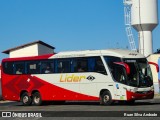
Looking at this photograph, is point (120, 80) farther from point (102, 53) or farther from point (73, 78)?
point (73, 78)

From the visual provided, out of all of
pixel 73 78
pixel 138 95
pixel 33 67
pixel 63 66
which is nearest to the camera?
pixel 138 95

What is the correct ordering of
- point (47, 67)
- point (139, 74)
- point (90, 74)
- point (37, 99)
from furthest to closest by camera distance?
point (37, 99) < point (47, 67) < point (90, 74) < point (139, 74)

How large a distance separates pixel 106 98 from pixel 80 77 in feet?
6.83

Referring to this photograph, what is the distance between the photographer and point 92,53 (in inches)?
1031

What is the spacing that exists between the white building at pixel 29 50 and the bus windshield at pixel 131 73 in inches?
1367

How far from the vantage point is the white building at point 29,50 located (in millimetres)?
59688

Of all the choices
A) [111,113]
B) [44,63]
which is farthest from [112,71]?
[111,113]

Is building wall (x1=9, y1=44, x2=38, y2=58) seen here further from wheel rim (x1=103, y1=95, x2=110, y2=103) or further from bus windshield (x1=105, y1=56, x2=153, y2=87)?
bus windshield (x1=105, y1=56, x2=153, y2=87)

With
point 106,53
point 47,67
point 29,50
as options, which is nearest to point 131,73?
point 106,53

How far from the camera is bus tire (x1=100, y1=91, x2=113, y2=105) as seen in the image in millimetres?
25506

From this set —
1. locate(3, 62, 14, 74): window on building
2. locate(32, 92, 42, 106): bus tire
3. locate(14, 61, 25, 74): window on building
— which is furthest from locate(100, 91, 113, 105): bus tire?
locate(3, 62, 14, 74): window on building

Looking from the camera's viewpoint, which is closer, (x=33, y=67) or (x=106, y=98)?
(x=106, y=98)

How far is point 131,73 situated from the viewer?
25188 mm

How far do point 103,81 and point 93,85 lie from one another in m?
0.82
